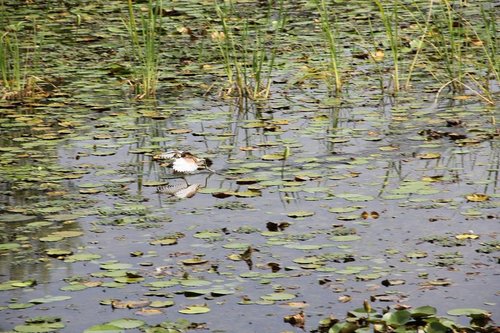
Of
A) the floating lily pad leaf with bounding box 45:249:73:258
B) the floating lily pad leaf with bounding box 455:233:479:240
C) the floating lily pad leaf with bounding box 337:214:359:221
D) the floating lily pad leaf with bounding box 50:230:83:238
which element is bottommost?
the floating lily pad leaf with bounding box 45:249:73:258

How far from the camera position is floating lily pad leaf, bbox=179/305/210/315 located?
3875mm

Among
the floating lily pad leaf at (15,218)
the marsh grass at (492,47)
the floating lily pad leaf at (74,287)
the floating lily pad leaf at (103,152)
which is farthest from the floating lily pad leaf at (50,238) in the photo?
the marsh grass at (492,47)

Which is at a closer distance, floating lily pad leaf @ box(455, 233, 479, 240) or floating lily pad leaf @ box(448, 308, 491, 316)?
floating lily pad leaf @ box(448, 308, 491, 316)

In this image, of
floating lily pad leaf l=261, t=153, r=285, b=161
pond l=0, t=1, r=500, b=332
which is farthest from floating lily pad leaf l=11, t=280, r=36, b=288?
floating lily pad leaf l=261, t=153, r=285, b=161

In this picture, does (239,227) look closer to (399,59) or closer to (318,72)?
(318,72)

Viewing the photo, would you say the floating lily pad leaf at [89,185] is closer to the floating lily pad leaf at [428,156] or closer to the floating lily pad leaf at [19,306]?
the floating lily pad leaf at [19,306]

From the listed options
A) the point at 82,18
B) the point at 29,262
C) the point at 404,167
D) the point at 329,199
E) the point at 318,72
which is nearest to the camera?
the point at 29,262

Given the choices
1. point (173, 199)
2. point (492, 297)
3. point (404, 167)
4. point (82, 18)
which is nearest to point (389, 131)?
point (404, 167)

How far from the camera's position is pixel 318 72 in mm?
7766

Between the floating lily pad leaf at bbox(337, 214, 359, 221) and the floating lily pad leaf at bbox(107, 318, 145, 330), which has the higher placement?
the floating lily pad leaf at bbox(337, 214, 359, 221)

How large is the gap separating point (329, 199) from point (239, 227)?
20.9 inches

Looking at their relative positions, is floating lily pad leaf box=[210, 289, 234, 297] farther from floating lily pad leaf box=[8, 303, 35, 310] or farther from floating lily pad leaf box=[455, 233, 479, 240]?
floating lily pad leaf box=[455, 233, 479, 240]

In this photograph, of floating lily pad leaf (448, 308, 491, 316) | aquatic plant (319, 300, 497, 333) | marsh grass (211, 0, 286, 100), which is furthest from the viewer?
marsh grass (211, 0, 286, 100)

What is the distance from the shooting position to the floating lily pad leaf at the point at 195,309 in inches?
153
